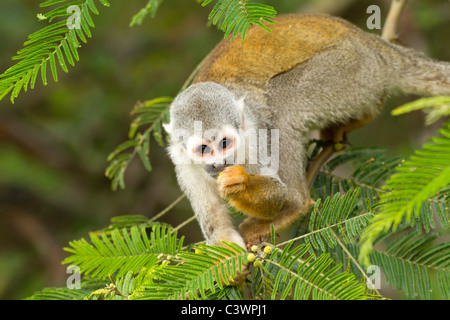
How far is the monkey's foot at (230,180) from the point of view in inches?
106

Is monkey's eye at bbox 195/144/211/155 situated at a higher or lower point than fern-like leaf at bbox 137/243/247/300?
higher

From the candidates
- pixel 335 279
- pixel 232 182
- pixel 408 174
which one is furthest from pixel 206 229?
pixel 408 174

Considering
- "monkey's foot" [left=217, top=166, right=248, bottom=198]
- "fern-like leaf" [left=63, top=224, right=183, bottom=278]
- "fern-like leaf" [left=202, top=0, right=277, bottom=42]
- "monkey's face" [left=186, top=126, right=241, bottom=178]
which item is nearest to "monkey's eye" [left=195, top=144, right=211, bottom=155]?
"monkey's face" [left=186, top=126, right=241, bottom=178]

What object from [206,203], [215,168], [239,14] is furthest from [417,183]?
[206,203]

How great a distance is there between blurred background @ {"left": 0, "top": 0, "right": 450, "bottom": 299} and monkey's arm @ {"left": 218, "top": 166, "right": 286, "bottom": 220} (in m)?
3.14

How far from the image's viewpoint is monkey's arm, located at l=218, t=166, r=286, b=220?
106 inches

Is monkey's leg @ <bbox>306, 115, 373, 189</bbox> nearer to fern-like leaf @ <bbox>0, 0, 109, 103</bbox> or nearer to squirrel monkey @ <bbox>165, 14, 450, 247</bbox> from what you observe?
squirrel monkey @ <bbox>165, 14, 450, 247</bbox>

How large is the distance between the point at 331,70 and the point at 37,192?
443cm

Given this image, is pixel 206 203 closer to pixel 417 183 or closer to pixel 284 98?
pixel 284 98

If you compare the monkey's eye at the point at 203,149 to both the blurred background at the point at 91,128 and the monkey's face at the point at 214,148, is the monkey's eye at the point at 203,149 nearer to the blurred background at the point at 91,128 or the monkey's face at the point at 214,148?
the monkey's face at the point at 214,148

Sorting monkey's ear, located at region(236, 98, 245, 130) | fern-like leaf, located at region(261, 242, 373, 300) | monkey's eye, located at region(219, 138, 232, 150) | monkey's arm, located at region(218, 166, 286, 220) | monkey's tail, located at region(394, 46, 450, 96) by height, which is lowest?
fern-like leaf, located at region(261, 242, 373, 300)

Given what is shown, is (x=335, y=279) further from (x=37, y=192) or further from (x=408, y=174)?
(x=37, y=192)

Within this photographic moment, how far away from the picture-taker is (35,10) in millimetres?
6371

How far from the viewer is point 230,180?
268 cm
